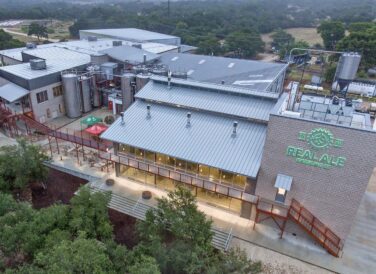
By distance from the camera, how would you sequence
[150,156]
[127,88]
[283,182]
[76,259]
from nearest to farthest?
[76,259]
[283,182]
[150,156]
[127,88]

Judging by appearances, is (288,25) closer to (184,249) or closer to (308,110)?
(308,110)

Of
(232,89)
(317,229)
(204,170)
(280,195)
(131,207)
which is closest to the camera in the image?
(317,229)

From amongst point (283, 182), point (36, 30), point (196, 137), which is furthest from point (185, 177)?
point (36, 30)

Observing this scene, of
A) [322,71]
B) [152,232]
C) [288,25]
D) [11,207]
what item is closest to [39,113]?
[11,207]

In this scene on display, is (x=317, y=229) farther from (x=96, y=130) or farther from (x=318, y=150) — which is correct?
(x=96, y=130)

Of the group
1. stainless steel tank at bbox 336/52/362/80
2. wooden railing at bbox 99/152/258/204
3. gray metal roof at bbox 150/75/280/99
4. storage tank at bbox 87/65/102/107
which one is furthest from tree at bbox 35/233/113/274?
storage tank at bbox 87/65/102/107

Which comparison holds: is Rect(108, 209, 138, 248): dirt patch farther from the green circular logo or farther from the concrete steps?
the green circular logo
